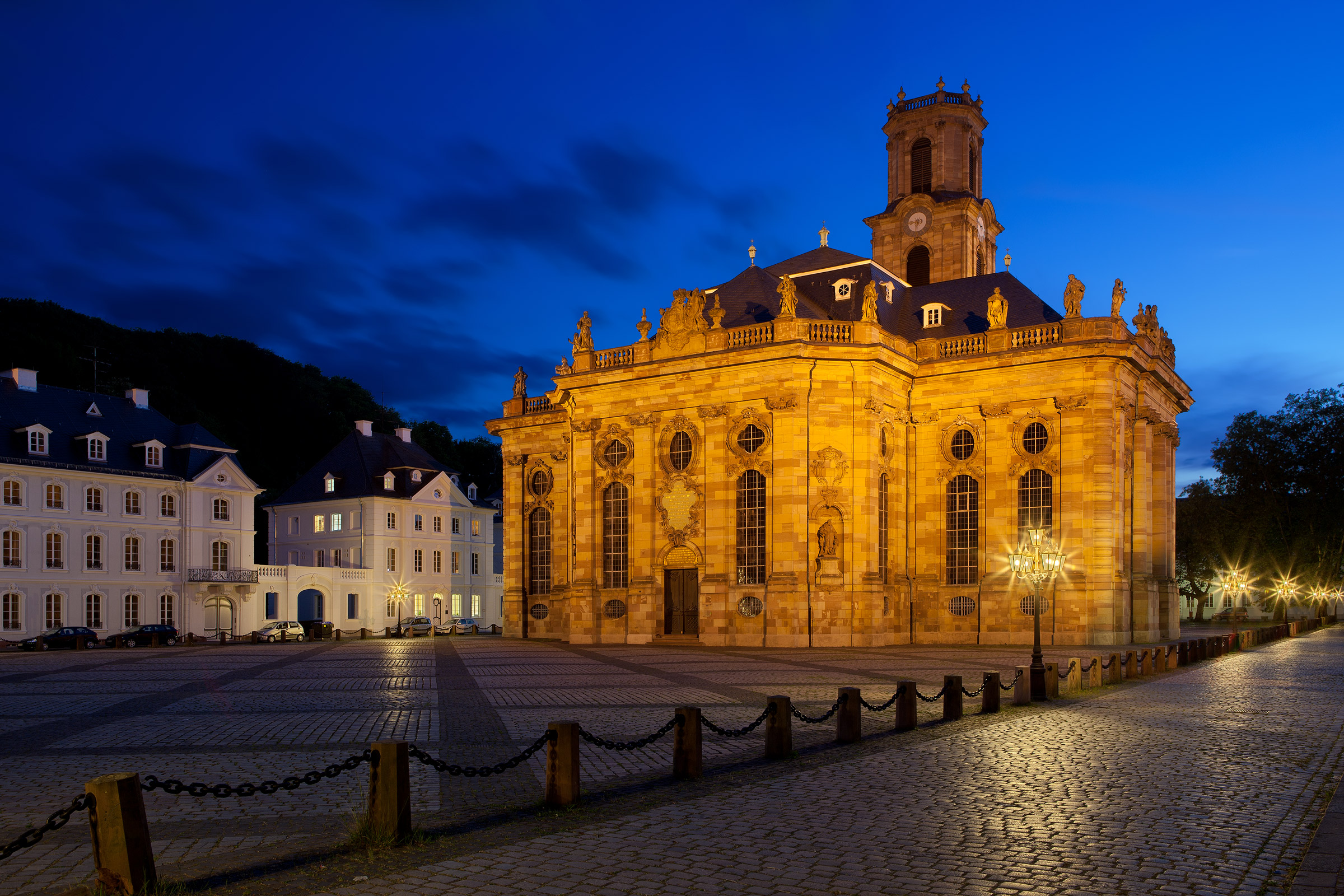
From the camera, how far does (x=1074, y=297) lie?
43062 mm

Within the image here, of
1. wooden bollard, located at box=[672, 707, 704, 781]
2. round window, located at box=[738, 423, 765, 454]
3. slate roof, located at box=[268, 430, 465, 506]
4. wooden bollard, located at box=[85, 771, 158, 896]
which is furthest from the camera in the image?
slate roof, located at box=[268, 430, 465, 506]

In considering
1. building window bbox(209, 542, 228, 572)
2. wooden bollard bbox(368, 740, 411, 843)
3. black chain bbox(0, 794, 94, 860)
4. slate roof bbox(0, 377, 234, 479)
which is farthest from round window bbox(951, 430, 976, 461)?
slate roof bbox(0, 377, 234, 479)

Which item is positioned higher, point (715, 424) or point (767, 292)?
point (767, 292)

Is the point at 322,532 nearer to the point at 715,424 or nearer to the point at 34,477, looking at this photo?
the point at 34,477

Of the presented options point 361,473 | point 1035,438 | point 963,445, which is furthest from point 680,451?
point 361,473

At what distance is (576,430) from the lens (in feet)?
161

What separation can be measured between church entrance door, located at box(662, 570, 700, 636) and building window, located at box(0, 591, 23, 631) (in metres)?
33.2

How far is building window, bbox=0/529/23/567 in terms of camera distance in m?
54.2

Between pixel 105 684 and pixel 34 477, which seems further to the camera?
pixel 34 477

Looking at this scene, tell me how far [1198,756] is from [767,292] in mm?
36801

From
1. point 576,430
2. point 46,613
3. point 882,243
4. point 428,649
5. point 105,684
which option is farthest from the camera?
point 882,243

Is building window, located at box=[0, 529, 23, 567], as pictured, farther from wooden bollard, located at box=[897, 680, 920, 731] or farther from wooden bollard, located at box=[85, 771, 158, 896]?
wooden bollard, located at box=[85, 771, 158, 896]

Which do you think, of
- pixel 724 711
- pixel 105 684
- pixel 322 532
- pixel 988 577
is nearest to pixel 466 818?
pixel 724 711

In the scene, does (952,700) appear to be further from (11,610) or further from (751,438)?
(11,610)
